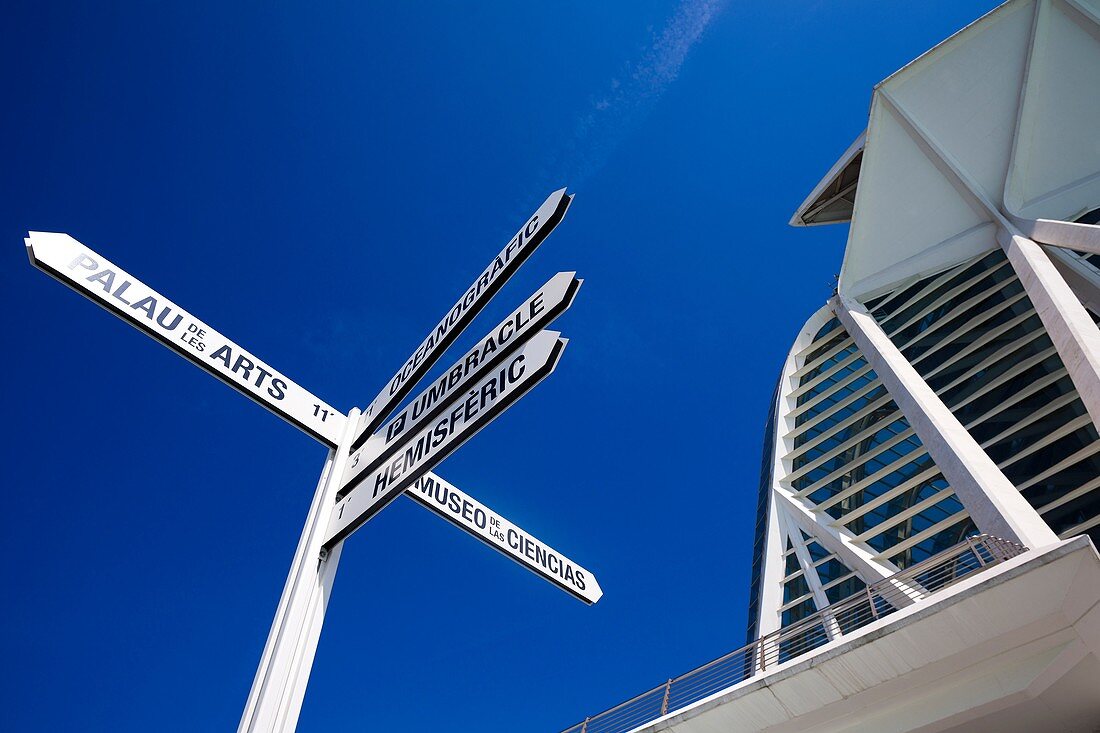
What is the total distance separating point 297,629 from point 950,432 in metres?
16.0

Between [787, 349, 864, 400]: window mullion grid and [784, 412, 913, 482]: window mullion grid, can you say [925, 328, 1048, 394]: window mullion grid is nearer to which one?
[784, 412, 913, 482]: window mullion grid

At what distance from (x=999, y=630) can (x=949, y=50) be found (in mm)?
27264

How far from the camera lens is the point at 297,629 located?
4.02 m

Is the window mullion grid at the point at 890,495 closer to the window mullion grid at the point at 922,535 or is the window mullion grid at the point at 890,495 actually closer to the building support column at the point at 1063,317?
the window mullion grid at the point at 922,535

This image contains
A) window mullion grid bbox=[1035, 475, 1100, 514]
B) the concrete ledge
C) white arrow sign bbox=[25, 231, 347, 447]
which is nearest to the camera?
white arrow sign bbox=[25, 231, 347, 447]

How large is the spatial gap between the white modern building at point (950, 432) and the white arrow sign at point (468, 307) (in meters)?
6.13

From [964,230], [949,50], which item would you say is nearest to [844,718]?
[964,230]

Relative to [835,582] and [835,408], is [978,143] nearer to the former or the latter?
[835,408]

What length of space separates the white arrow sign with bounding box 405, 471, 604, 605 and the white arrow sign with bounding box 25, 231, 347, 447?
78 centimetres

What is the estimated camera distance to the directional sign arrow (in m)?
3.92

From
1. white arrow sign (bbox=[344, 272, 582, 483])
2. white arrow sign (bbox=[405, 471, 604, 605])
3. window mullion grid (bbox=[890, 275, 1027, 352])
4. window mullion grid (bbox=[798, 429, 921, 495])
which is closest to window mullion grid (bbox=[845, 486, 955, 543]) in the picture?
window mullion grid (bbox=[798, 429, 921, 495])

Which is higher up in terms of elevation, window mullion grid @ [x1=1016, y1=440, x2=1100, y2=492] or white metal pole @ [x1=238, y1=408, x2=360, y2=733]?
window mullion grid @ [x1=1016, y1=440, x2=1100, y2=492]

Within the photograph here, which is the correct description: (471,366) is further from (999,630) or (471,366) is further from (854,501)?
(854,501)

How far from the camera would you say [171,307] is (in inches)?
189
